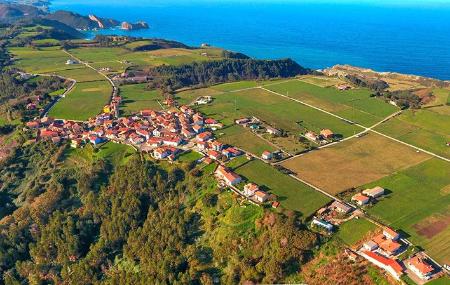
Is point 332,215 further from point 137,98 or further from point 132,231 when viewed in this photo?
point 137,98

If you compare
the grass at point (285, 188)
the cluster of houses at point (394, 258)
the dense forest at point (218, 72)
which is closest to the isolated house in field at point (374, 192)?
the grass at point (285, 188)

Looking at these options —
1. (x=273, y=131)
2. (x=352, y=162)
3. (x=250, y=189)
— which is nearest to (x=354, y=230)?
(x=250, y=189)

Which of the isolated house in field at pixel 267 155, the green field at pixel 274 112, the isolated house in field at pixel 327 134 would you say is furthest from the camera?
the green field at pixel 274 112

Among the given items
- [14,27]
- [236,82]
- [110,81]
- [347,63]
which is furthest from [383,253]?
[14,27]

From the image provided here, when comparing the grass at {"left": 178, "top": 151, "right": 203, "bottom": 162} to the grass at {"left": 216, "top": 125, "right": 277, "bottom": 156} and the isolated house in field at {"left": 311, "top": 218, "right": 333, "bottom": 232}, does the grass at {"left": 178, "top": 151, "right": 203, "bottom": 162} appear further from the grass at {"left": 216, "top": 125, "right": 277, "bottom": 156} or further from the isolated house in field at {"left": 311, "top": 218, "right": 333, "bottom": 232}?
the isolated house in field at {"left": 311, "top": 218, "right": 333, "bottom": 232}

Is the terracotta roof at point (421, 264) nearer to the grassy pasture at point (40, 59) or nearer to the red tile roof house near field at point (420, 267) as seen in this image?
the red tile roof house near field at point (420, 267)

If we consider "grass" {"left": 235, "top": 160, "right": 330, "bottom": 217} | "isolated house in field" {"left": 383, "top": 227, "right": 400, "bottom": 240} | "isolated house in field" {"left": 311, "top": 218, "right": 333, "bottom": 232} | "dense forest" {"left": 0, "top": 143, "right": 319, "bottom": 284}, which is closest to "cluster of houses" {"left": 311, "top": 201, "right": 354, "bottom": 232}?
"isolated house in field" {"left": 311, "top": 218, "right": 333, "bottom": 232}
